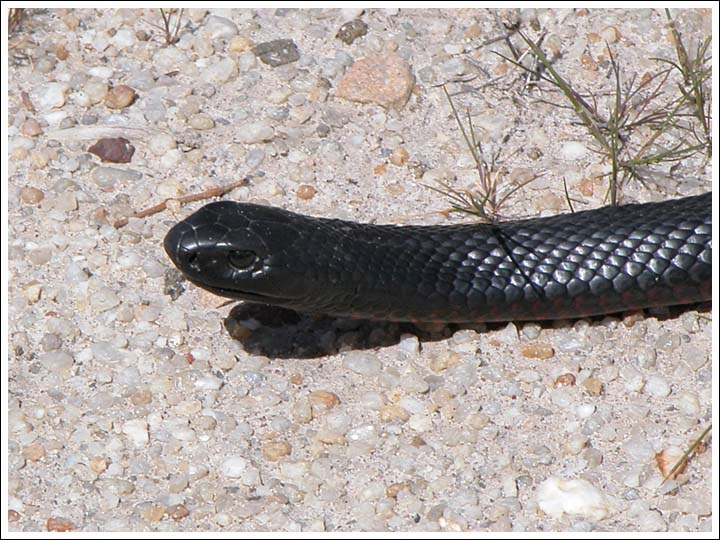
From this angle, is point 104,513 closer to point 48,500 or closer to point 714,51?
point 48,500

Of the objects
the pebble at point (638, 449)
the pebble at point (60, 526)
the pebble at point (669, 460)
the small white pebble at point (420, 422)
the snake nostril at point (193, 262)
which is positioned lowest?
the pebble at point (60, 526)

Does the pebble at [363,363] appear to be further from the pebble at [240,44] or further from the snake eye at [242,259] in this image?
the pebble at [240,44]

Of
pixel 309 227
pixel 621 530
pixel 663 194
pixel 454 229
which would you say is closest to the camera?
pixel 621 530

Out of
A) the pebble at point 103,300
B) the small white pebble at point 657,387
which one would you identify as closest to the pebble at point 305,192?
the pebble at point 103,300

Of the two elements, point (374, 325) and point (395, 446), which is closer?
point (395, 446)

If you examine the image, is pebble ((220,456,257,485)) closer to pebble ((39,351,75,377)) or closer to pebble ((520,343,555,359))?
pebble ((39,351,75,377))

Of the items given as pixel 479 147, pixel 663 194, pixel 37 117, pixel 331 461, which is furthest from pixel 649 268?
pixel 37 117

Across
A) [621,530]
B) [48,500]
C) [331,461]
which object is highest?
[621,530]

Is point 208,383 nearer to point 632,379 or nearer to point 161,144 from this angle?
point 161,144
